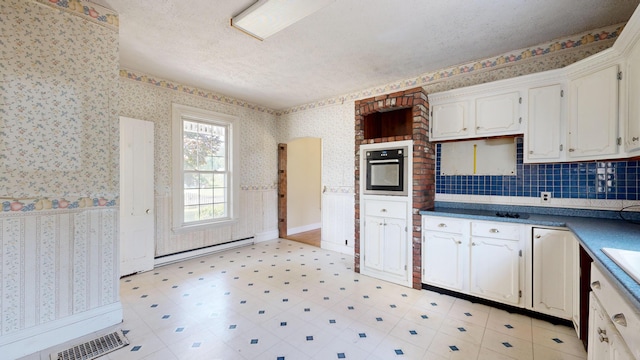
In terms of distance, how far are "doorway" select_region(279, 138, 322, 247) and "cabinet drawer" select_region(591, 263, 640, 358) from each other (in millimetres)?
4248

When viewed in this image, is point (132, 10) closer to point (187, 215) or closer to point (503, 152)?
point (187, 215)

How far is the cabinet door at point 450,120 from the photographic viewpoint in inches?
119

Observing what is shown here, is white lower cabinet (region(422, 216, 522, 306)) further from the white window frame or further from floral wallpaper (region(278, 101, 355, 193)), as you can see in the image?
the white window frame

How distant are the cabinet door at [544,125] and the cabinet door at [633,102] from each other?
0.52m

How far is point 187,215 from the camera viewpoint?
14.0 feet

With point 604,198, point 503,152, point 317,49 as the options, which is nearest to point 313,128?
point 317,49

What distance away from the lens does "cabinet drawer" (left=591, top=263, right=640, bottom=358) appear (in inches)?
38.7

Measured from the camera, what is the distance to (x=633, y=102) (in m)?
1.92

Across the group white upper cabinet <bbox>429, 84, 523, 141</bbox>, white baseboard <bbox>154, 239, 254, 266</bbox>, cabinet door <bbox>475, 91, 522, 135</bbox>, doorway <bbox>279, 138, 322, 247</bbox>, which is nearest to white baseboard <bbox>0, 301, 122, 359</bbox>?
white baseboard <bbox>154, 239, 254, 266</bbox>

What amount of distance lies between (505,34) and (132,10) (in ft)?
11.7

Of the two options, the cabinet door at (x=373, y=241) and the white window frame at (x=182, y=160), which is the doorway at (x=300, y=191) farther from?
the cabinet door at (x=373, y=241)

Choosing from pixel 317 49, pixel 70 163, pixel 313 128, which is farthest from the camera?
pixel 313 128

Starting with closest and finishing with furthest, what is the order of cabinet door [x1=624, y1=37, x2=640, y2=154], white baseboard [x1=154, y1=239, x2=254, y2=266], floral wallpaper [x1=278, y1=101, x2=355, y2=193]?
cabinet door [x1=624, y1=37, x2=640, y2=154], white baseboard [x1=154, y1=239, x2=254, y2=266], floral wallpaper [x1=278, y1=101, x2=355, y2=193]

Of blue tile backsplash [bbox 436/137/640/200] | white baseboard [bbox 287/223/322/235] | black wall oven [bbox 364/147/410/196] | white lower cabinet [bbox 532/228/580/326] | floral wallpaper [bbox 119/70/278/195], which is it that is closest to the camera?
white lower cabinet [bbox 532/228/580/326]
